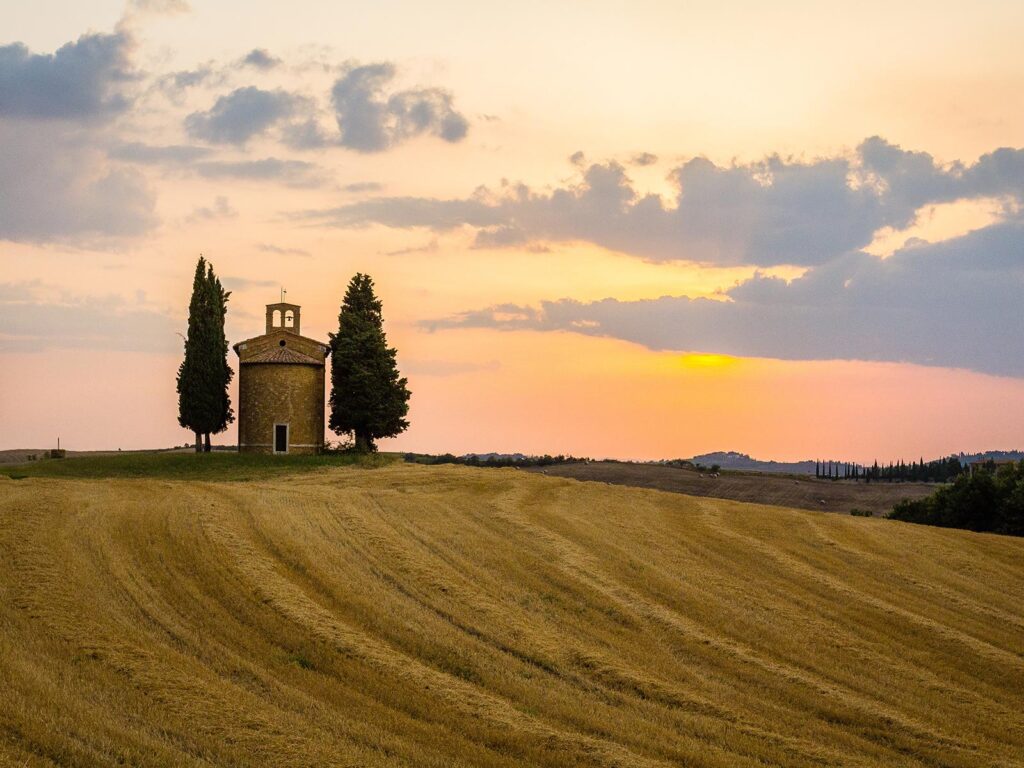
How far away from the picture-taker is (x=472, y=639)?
18.7 m

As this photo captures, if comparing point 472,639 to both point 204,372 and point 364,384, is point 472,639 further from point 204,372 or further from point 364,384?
point 204,372

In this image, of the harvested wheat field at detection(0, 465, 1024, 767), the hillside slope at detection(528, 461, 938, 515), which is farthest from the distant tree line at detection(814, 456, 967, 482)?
the harvested wheat field at detection(0, 465, 1024, 767)

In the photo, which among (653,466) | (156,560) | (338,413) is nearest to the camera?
(156,560)

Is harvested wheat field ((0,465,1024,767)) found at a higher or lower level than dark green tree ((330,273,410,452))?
lower

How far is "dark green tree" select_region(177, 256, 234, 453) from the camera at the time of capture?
63.4 metres

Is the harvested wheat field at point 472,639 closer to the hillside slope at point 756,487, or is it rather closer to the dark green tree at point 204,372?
the dark green tree at point 204,372

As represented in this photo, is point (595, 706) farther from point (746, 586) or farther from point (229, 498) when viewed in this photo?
point (229, 498)

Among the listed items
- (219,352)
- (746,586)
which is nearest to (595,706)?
(746,586)

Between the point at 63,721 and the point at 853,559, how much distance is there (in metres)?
22.7

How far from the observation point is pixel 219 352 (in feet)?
210

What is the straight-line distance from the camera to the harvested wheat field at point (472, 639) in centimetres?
1374

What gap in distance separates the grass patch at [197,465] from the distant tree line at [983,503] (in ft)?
96.8

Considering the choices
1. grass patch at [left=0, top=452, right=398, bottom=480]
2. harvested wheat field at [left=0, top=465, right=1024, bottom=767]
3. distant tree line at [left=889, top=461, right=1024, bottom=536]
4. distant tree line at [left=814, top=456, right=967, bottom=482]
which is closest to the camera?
harvested wheat field at [left=0, top=465, right=1024, bottom=767]

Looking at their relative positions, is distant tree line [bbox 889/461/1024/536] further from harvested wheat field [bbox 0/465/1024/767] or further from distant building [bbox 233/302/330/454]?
distant building [bbox 233/302/330/454]
